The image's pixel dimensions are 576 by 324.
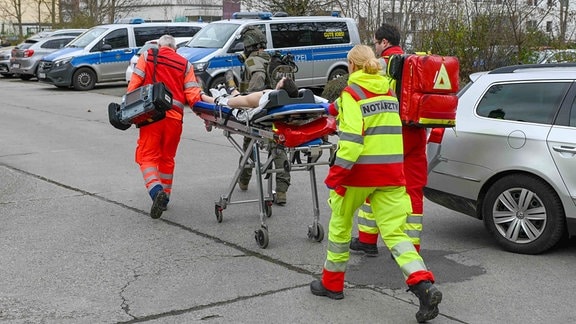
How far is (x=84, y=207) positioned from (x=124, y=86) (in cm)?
1807

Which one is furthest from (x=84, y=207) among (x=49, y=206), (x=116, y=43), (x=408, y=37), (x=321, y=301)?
(x=116, y=43)

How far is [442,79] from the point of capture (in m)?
6.11

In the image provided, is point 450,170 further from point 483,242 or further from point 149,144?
point 149,144

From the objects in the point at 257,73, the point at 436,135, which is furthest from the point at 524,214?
the point at 257,73

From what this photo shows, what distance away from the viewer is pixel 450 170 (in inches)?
278

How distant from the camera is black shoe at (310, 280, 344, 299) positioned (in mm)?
5488

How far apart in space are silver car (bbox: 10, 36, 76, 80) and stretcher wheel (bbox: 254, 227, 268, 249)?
24.1 m

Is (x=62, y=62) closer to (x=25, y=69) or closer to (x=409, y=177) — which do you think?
(x=25, y=69)

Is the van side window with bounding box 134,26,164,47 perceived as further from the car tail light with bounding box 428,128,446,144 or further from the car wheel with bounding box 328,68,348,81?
the car tail light with bounding box 428,128,446,144

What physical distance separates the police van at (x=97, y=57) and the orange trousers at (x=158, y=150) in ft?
54.9

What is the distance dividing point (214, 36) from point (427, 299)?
15.5 m

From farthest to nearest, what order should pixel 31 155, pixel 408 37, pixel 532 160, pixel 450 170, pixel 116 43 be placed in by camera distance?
pixel 116 43 < pixel 408 37 < pixel 31 155 < pixel 450 170 < pixel 532 160

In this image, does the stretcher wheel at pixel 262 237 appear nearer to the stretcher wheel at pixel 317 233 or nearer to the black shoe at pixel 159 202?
the stretcher wheel at pixel 317 233

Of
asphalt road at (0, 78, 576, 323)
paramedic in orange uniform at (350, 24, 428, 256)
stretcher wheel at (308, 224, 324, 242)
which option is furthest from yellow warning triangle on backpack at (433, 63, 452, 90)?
stretcher wheel at (308, 224, 324, 242)
